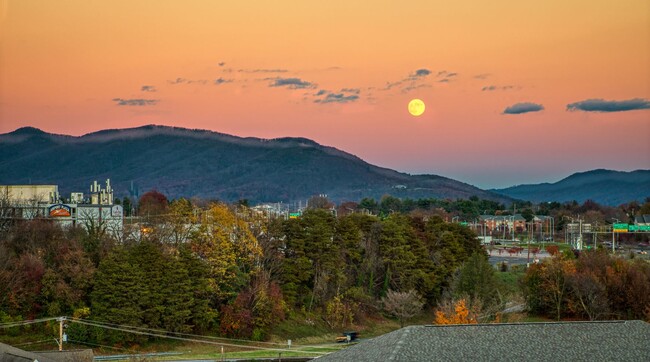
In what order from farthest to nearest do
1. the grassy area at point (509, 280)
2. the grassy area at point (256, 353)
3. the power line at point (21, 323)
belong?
the grassy area at point (509, 280) < the power line at point (21, 323) < the grassy area at point (256, 353)

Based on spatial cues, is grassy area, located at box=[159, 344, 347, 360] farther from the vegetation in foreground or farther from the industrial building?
the industrial building

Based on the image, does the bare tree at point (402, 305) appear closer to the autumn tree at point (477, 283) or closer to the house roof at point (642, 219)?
the autumn tree at point (477, 283)

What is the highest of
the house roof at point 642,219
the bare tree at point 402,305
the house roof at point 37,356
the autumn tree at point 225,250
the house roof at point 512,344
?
the house roof at point 642,219

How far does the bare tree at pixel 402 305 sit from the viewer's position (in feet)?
261

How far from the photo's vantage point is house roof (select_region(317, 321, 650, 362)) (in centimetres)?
3225

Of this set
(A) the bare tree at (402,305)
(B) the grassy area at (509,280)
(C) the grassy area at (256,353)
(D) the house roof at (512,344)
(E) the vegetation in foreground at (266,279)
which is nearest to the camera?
(D) the house roof at (512,344)

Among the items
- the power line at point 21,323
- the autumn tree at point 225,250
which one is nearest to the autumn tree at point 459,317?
the autumn tree at point 225,250

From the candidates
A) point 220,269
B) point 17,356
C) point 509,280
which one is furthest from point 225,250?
point 509,280

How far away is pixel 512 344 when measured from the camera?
33.6 m

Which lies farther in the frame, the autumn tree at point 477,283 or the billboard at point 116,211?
the billboard at point 116,211

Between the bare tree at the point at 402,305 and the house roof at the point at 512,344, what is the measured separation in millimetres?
43574

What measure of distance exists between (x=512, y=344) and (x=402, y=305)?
46.1 metres

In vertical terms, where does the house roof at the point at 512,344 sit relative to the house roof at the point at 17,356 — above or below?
above

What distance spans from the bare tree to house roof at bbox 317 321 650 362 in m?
43.6
